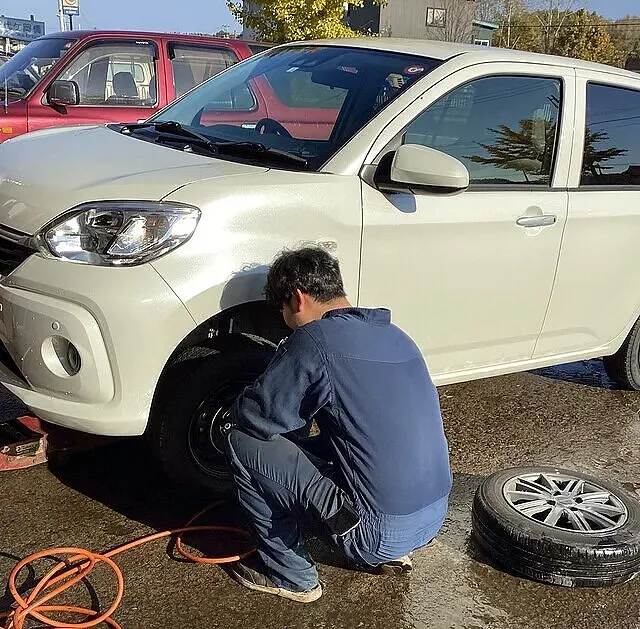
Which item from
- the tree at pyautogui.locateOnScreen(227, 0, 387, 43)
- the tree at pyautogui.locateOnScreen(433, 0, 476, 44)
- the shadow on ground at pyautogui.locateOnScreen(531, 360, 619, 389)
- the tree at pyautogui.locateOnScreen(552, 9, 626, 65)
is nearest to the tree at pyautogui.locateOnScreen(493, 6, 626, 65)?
the tree at pyautogui.locateOnScreen(552, 9, 626, 65)

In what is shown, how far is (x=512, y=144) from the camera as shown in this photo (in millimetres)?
3744

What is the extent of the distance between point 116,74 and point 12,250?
16.7 feet

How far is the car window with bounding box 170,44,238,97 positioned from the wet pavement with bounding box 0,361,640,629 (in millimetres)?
4934

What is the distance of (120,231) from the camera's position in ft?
9.14

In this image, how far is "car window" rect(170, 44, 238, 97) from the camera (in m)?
7.80

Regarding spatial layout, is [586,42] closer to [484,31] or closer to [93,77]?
[484,31]

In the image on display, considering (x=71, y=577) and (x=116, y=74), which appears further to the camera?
(x=116, y=74)

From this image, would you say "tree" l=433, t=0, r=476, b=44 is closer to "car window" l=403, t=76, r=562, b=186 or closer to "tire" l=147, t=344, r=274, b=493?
"car window" l=403, t=76, r=562, b=186

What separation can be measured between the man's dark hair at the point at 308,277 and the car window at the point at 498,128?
0.99 meters

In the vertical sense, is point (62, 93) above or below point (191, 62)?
below

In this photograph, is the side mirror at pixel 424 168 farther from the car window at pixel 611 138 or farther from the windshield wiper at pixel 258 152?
the car window at pixel 611 138

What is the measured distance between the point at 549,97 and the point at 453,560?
2.21m

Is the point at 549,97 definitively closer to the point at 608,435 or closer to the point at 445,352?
the point at 445,352

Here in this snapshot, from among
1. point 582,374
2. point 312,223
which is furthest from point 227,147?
point 582,374
